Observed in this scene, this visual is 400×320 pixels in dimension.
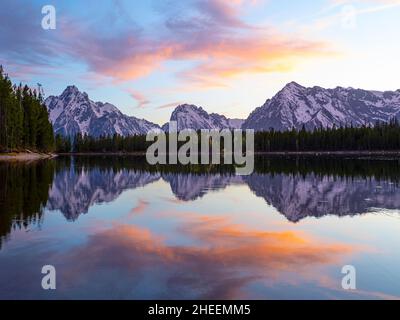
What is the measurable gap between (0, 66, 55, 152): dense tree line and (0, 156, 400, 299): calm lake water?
87.7 metres

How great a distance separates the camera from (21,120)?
123 m

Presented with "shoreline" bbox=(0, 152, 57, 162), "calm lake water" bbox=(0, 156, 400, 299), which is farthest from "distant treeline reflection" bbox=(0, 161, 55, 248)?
"shoreline" bbox=(0, 152, 57, 162)

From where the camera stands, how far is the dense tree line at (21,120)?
4574 inches

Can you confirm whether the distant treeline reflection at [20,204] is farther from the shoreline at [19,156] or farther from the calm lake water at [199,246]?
the shoreline at [19,156]

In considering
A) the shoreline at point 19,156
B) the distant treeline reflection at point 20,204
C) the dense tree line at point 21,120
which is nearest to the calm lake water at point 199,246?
the distant treeline reflection at point 20,204

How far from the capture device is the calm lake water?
13609 millimetres

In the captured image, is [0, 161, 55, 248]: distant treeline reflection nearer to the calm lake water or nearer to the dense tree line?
the calm lake water

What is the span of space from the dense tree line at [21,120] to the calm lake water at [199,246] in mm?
87660

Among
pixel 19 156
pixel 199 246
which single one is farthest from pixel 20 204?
pixel 19 156

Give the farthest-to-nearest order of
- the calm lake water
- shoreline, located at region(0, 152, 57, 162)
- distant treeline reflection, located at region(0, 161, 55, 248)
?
shoreline, located at region(0, 152, 57, 162)
distant treeline reflection, located at region(0, 161, 55, 248)
the calm lake water

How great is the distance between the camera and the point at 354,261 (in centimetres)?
1717

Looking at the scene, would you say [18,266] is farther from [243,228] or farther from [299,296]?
[243,228]

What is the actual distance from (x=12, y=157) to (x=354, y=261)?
110 meters
